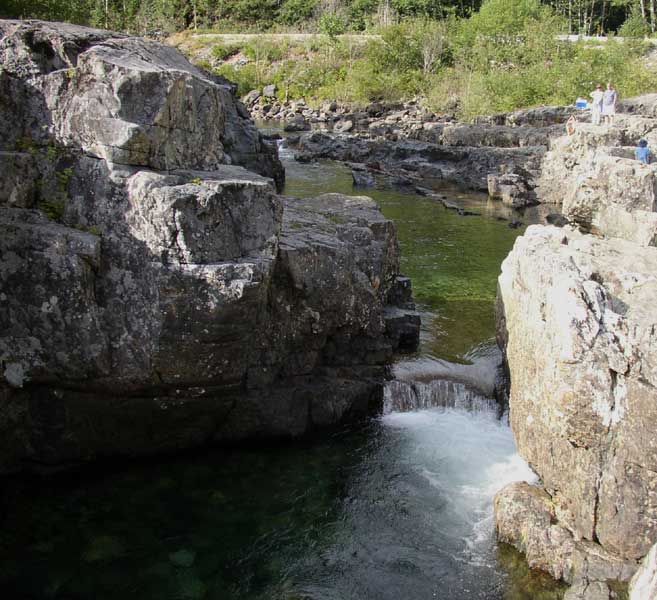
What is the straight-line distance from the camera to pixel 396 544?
28.2ft

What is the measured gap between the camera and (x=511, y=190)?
2755 cm

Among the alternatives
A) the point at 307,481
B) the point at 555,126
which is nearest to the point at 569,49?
the point at 555,126

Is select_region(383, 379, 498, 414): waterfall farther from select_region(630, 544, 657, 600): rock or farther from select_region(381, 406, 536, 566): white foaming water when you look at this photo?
select_region(630, 544, 657, 600): rock

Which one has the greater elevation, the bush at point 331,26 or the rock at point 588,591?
the bush at point 331,26

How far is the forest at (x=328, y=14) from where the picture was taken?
189ft

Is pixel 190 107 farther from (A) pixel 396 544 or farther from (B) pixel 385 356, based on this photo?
(A) pixel 396 544

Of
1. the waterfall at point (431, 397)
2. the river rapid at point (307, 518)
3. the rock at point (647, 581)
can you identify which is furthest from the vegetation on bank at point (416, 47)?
the rock at point (647, 581)

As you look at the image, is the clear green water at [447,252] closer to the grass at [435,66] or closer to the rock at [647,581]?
the rock at [647,581]

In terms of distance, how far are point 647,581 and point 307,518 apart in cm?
427

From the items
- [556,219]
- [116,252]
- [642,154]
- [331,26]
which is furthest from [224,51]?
[116,252]

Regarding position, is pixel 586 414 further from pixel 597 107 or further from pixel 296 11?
pixel 296 11

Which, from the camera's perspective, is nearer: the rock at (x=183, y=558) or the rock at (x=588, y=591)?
the rock at (x=588, y=591)

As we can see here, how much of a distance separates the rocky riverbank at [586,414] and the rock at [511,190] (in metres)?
17.6

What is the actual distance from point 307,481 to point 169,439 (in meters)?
2.14
